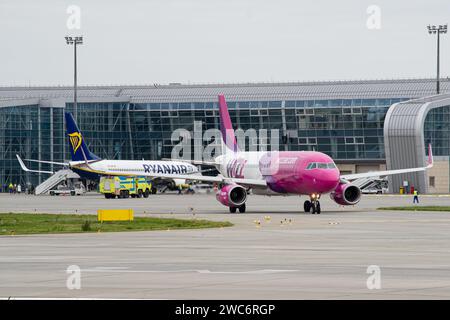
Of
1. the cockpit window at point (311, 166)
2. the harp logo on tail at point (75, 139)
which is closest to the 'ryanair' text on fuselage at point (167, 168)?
the harp logo on tail at point (75, 139)

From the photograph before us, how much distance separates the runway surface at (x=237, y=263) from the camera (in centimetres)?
2266

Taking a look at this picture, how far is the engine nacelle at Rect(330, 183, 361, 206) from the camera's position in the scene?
71.2m

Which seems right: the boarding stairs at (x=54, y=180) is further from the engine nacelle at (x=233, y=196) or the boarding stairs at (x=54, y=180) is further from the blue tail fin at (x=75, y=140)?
the engine nacelle at (x=233, y=196)

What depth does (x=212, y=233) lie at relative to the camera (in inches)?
1817

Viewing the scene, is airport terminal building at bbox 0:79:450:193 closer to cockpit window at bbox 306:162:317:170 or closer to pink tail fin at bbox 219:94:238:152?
pink tail fin at bbox 219:94:238:152

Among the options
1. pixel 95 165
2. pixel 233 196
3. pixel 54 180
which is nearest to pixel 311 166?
pixel 233 196

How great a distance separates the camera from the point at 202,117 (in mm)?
157375

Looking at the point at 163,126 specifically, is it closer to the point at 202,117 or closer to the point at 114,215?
the point at 202,117

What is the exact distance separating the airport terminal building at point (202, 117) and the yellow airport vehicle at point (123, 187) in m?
30.8

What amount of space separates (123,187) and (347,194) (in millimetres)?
51031

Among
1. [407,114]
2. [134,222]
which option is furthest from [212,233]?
[407,114]

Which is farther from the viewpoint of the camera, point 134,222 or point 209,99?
point 209,99
